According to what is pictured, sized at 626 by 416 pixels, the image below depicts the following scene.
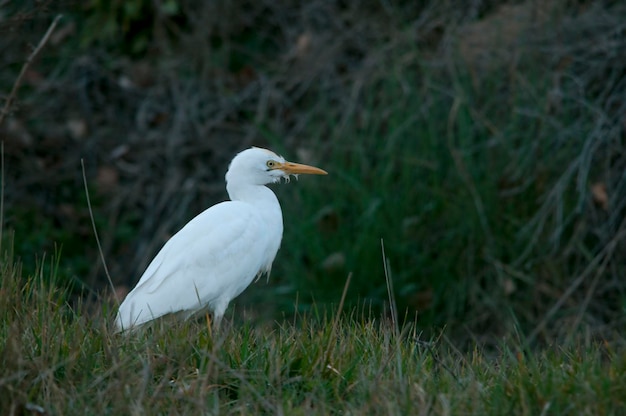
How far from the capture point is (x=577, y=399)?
115 inches

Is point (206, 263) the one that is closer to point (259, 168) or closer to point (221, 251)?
point (221, 251)

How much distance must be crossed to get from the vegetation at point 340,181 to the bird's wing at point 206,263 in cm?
34

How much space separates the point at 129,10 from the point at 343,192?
8.76 ft

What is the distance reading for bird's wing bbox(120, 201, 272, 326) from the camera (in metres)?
4.52

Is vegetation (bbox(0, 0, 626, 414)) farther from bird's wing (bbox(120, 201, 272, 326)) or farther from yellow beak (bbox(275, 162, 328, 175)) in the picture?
yellow beak (bbox(275, 162, 328, 175))

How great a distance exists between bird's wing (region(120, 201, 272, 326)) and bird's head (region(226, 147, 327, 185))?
156 mm

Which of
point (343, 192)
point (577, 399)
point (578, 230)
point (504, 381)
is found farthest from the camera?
point (343, 192)

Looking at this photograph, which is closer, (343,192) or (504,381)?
(504,381)

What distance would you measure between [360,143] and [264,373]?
3928 mm

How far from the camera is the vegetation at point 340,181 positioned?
3.44 meters

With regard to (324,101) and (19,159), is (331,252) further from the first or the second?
(19,159)

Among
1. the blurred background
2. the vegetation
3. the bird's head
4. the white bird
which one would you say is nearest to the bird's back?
the white bird

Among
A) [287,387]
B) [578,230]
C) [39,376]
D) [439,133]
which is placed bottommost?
[578,230]

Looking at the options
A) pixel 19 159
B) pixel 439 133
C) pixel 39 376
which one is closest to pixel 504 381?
pixel 39 376
